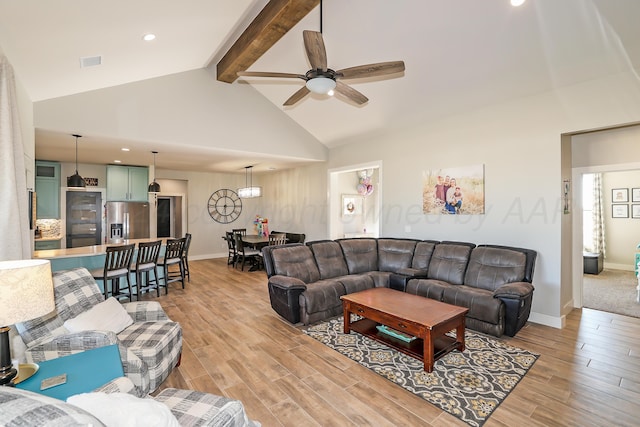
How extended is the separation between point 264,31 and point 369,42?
4.52 ft

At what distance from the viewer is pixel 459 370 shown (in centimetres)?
284

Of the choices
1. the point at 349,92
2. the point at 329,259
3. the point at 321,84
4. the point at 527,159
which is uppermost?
the point at 349,92

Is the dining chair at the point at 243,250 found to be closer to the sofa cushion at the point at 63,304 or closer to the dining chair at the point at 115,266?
the dining chair at the point at 115,266

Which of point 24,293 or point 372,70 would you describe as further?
point 372,70

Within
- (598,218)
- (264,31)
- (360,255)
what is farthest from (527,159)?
(598,218)

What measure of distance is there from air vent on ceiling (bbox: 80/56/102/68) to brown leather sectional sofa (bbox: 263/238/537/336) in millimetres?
3043

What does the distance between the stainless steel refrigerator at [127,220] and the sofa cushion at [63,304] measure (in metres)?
5.08

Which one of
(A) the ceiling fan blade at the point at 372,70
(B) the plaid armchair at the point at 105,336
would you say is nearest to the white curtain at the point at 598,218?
(A) the ceiling fan blade at the point at 372,70

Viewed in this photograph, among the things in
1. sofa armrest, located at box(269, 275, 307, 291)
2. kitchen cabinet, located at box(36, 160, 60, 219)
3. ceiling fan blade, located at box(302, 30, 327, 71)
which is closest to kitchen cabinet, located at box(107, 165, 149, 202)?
kitchen cabinet, located at box(36, 160, 60, 219)

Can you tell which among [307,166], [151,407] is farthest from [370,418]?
[307,166]

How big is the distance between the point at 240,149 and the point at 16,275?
14.9 ft

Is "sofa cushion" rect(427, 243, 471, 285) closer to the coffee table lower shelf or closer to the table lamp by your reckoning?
the coffee table lower shelf

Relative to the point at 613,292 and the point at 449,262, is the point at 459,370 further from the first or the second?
the point at 613,292

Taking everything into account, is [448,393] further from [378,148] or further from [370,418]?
[378,148]
